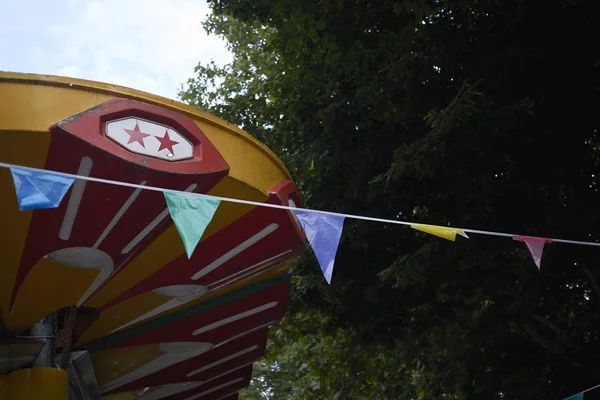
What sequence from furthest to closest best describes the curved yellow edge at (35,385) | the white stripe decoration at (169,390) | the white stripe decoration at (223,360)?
1. the white stripe decoration at (169,390)
2. the white stripe decoration at (223,360)
3. the curved yellow edge at (35,385)

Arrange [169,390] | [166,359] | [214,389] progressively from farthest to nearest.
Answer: [214,389] → [169,390] → [166,359]

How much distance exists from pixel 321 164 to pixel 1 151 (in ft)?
17.0

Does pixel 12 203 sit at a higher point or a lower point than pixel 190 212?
higher

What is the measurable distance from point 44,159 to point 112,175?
0.43 metres

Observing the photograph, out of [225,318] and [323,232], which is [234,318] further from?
[323,232]

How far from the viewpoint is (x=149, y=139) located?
501 centimetres

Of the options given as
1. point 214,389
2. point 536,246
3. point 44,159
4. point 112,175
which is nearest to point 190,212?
point 112,175

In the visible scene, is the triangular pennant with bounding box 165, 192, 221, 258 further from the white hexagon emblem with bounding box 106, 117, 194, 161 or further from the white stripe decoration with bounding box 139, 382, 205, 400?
the white stripe decoration with bounding box 139, 382, 205, 400

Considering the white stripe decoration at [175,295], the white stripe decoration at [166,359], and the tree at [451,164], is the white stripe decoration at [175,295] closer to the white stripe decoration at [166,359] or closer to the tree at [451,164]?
the white stripe decoration at [166,359]

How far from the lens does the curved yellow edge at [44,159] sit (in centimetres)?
467

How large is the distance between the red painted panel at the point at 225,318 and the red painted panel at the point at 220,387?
197 centimetres

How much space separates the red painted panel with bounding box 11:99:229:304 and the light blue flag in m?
0.73

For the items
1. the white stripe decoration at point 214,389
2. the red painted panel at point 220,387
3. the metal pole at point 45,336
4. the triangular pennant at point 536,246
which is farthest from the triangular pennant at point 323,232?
the white stripe decoration at point 214,389

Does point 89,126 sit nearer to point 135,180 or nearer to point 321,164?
point 135,180
